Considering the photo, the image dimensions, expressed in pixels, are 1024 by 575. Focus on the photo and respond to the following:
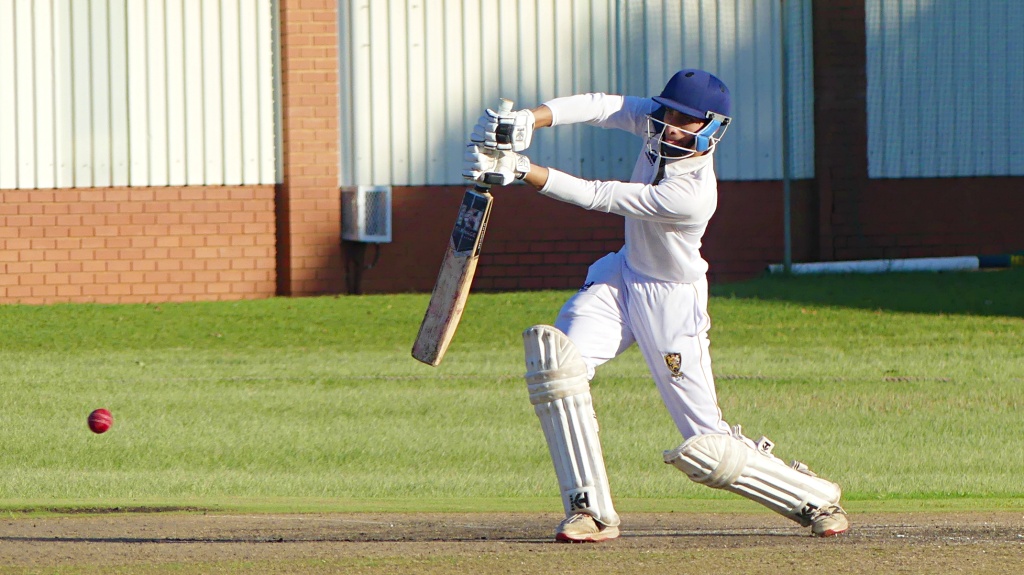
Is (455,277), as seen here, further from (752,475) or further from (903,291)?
(903,291)

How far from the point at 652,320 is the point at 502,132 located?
1.00 meters

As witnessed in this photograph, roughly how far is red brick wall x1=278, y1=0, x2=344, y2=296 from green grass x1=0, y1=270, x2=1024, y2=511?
736 mm

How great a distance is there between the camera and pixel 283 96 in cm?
1822

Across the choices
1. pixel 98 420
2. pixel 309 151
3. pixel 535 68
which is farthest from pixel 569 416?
pixel 535 68

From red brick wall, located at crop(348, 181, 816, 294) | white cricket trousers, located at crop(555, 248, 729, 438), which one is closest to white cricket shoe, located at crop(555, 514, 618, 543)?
white cricket trousers, located at crop(555, 248, 729, 438)

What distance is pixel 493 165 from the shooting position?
5762mm

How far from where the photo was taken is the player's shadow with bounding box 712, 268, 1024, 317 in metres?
17.1

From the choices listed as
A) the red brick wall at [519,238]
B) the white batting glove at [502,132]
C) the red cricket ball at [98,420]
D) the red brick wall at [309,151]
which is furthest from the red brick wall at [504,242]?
the white batting glove at [502,132]

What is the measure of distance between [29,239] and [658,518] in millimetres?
12631

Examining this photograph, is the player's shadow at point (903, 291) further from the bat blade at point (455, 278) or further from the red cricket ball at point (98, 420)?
the bat blade at point (455, 278)

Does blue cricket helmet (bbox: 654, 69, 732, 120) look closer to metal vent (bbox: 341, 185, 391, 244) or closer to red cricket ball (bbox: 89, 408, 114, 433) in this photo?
red cricket ball (bbox: 89, 408, 114, 433)

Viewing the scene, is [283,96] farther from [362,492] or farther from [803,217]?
[362,492]

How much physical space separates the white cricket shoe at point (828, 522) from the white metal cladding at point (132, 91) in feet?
42.7

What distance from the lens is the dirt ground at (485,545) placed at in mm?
5359
